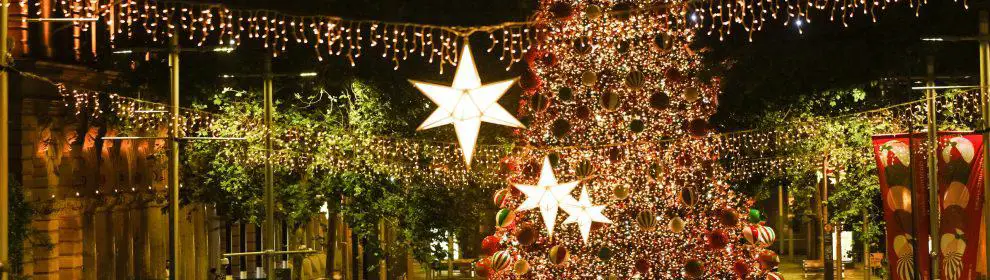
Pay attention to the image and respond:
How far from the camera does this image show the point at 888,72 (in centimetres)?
3628

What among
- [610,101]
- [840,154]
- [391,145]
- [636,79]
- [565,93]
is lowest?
[840,154]

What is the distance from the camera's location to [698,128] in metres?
20.2

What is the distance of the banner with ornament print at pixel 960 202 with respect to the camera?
27781mm

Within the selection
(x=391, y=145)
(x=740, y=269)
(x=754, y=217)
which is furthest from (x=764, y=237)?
(x=391, y=145)

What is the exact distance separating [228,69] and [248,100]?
85cm

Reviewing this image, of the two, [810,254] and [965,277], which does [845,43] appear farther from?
[810,254]

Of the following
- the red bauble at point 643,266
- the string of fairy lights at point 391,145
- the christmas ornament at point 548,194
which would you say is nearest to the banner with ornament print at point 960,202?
the string of fairy lights at point 391,145

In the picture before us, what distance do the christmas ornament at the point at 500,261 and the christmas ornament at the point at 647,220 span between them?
6.08 ft

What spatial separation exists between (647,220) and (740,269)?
1.55 metres

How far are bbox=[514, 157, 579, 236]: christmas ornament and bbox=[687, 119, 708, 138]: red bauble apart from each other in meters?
1.92

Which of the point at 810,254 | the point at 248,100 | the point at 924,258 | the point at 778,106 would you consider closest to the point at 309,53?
the point at 248,100

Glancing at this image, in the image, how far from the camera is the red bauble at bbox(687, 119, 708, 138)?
20234mm

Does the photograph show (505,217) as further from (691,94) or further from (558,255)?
(691,94)

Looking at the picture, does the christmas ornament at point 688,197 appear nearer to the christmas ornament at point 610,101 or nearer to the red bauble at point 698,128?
the red bauble at point 698,128
